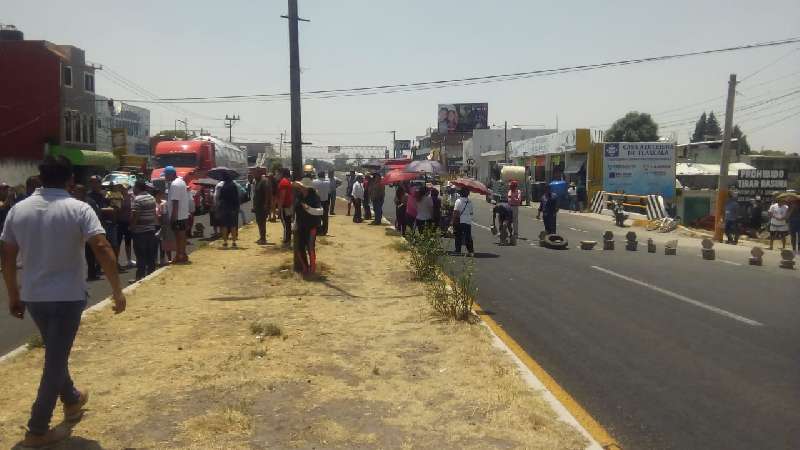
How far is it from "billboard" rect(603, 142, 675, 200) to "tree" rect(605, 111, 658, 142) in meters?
43.7

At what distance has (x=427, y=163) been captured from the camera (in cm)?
2222

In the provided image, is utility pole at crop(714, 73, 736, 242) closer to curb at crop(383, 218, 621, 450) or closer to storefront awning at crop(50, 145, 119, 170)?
curb at crop(383, 218, 621, 450)

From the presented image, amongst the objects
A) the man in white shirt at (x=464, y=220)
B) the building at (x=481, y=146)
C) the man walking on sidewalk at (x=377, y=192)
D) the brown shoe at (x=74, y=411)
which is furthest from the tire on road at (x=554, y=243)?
the building at (x=481, y=146)

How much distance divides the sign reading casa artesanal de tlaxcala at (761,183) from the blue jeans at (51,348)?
27655mm

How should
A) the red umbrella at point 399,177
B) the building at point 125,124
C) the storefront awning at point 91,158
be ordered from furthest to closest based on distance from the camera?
the building at point 125,124 < the storefront awning at point 91,158 < the red umbrella at point 399,177

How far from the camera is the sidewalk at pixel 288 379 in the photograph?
4.75 m

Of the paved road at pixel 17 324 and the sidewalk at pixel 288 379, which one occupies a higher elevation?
the sidewalk at pixel 288 379

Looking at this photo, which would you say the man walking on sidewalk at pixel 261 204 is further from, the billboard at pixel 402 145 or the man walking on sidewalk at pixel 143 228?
the billboard at pixel 402 145

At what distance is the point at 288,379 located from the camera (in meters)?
5.91

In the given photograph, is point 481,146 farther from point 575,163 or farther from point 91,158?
point 91,158

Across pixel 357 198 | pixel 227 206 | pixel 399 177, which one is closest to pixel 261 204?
pixel 227 206

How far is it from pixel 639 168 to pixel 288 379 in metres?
38.3

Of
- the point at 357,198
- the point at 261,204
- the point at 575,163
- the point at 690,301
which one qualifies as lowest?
the point at 690,301

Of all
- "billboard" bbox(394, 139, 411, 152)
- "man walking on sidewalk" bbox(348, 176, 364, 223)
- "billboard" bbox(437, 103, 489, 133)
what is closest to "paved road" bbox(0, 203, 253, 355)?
"man walking on sidewalk" bbox(348, 176, 364, 223)
